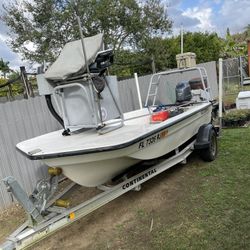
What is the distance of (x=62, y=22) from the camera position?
1080cm

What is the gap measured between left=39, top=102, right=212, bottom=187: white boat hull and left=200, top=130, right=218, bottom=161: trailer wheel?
3.26 ft

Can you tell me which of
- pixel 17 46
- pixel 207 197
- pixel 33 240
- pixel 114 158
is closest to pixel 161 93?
pixel 207 197

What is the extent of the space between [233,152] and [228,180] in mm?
1236

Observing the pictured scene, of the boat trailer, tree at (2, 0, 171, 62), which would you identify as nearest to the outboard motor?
the boat trailer

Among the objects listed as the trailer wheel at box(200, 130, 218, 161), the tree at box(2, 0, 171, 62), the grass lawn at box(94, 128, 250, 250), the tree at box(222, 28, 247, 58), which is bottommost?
the grass lawn at box(94, 128, 250, 250)

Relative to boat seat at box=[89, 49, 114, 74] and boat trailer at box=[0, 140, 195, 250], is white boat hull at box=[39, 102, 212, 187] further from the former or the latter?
boat seat at box=[89, 49, 114, 74]

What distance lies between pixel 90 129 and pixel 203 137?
1996 mm

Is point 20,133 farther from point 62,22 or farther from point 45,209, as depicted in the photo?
point 62,22

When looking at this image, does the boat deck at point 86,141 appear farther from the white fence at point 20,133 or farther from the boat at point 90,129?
the white fence at point 20,133

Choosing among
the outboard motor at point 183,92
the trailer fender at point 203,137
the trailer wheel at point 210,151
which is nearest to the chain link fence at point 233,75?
the outboard motor at point 183,92

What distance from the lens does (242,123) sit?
7477 mm

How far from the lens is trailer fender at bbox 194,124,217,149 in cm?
482

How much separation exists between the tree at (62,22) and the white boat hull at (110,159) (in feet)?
26.1

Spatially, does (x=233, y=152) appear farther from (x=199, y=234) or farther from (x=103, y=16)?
(x=103, y=16)
